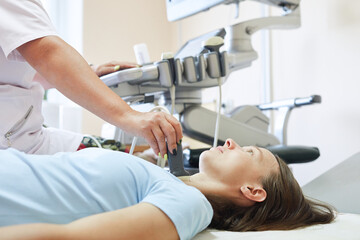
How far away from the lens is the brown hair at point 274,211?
1.01 meters

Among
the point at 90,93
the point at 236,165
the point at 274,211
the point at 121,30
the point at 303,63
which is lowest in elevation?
the point at 274,211

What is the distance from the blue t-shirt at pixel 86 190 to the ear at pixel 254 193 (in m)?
0.19

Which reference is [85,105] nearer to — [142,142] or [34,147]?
[34,147]

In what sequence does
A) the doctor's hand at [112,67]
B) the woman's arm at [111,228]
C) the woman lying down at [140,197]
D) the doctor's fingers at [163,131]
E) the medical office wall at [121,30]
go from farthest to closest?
the medical office wall at [121,30]
the doctor's hand at [112,67]
the doctor's fingers at [163,131]
the woman lying down at [140,197]
the woman's arm at [111,228]

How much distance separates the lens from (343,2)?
2250 millimetres

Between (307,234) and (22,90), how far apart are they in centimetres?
89

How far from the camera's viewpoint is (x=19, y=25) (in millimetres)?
1034

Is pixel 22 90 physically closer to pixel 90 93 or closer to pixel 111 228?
pixel 90 93

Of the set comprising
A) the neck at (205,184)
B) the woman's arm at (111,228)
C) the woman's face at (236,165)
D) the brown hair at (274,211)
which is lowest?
the brown hair at (274,211)

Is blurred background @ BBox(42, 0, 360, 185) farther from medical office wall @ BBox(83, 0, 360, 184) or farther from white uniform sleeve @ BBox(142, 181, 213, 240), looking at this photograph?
white uniform sleeve @ BBox(142, 181, 213, 240)

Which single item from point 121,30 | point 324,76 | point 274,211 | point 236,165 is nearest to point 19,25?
point 236,165

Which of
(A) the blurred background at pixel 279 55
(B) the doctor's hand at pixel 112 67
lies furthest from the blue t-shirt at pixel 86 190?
(A) the blurred background at pixel 279 55

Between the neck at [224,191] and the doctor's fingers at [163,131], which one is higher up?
the doctor's fingers at [163,131]

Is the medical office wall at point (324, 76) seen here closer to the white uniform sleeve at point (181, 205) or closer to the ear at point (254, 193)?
the ear at point (254, 193)
